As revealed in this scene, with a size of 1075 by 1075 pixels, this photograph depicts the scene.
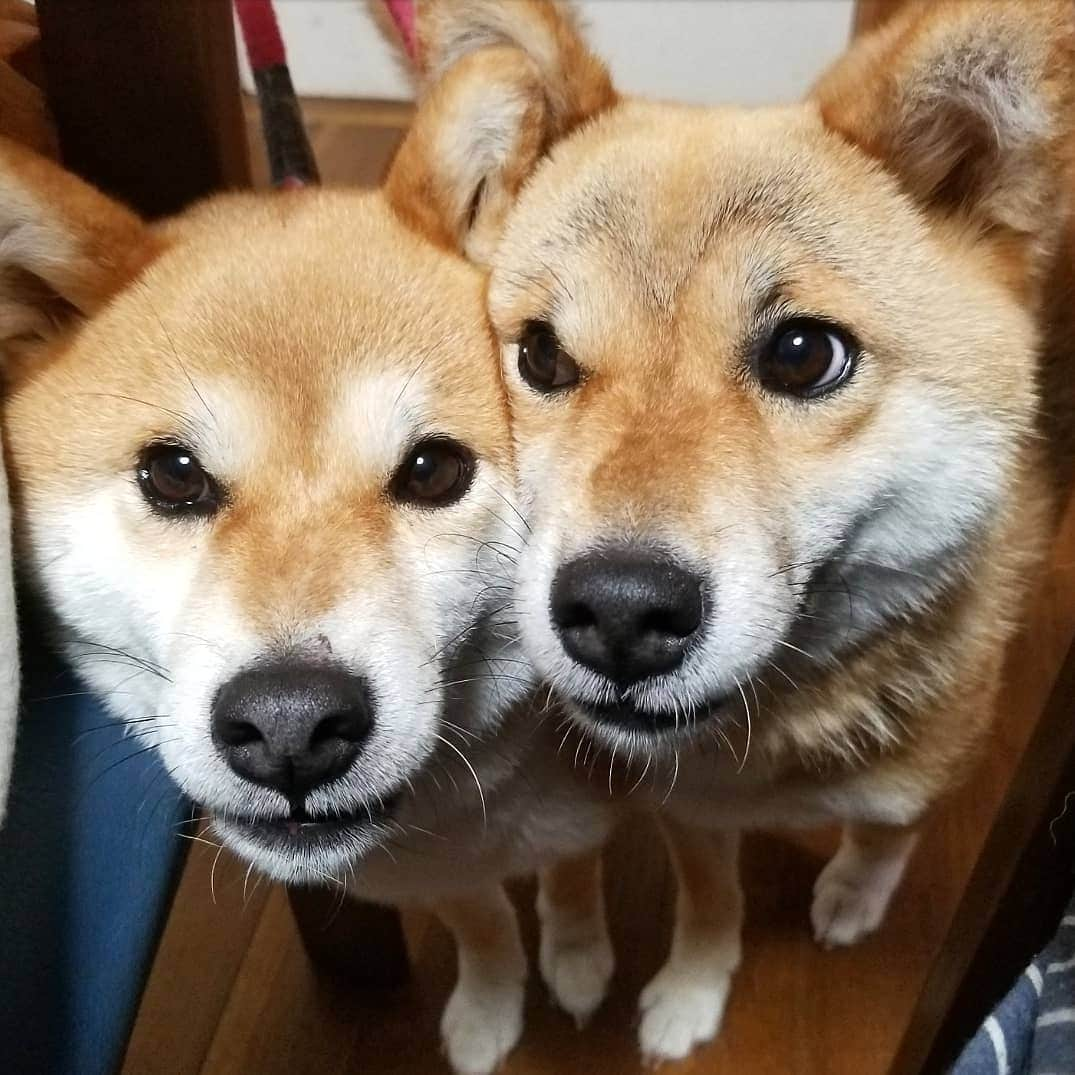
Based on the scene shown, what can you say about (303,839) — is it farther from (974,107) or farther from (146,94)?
(974,107)

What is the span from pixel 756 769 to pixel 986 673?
0.84 feet

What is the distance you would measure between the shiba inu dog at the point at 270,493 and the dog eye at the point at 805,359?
19 centimetres

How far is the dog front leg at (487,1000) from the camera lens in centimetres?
115

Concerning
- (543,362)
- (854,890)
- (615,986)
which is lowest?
(615,986)

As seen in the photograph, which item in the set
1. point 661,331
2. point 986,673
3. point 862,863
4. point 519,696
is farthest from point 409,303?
point 862,863

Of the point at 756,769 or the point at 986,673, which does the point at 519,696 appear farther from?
the point at 986,673

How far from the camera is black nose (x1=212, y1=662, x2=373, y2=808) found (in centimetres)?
62

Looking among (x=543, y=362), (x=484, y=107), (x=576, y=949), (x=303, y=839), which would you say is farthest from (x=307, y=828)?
(x=576, y=949)

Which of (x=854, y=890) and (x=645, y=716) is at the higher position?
(x=645, y=716)

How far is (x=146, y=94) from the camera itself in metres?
0.80

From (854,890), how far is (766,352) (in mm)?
772

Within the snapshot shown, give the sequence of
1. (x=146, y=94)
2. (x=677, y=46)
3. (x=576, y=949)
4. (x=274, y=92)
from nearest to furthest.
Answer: (x=146, y=94)
(x=274, y=92)
(x=576, y=949)
(x=677, y=46)

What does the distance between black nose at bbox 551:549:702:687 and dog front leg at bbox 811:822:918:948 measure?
0.65m

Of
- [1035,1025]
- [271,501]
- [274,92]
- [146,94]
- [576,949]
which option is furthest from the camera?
[576,949]
